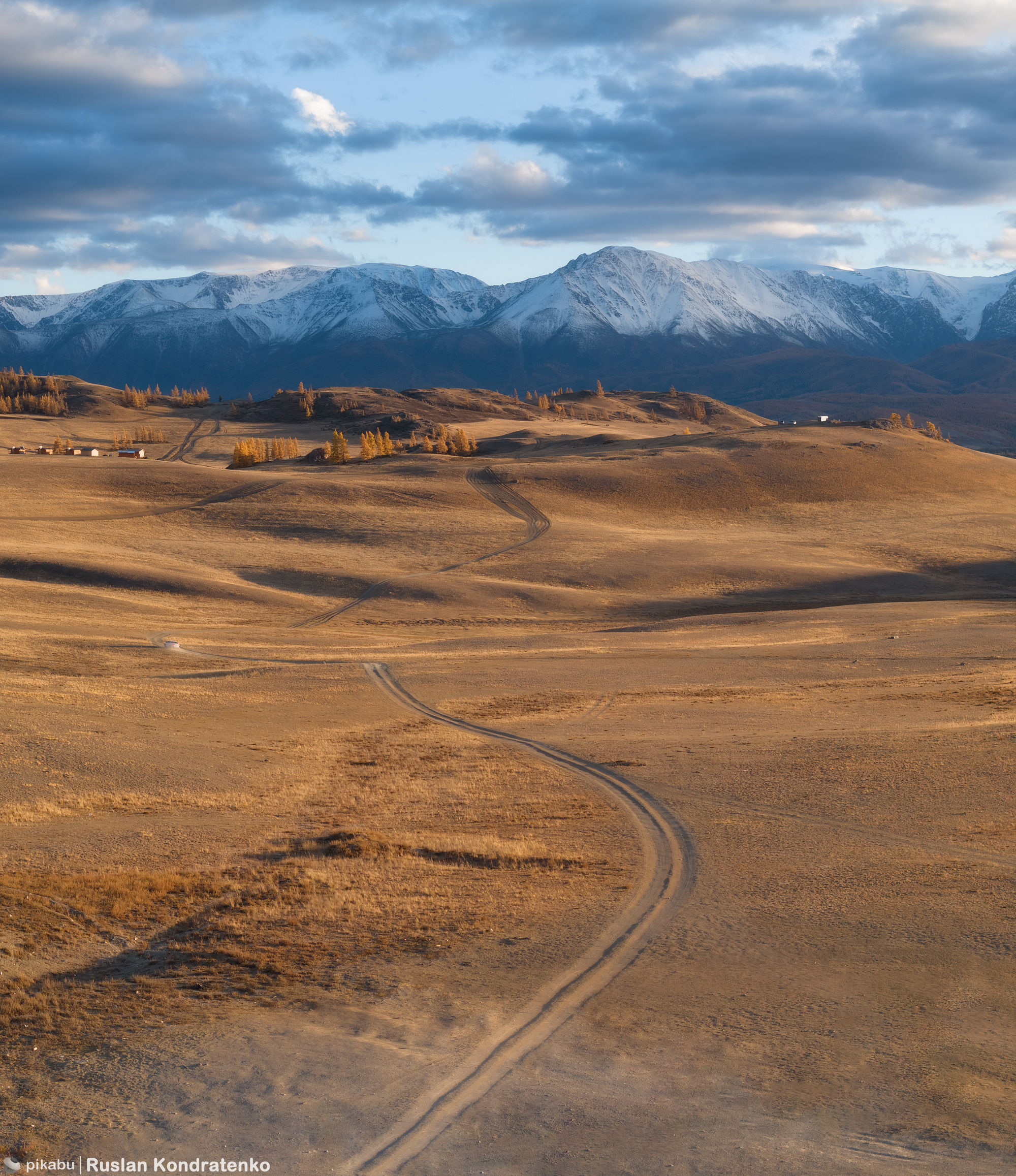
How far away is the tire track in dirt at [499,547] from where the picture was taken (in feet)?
164

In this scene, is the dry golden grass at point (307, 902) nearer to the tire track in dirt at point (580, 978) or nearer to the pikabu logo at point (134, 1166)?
the tire track in dirt at point (580, 978)

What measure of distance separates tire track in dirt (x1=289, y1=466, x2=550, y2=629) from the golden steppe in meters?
1.79

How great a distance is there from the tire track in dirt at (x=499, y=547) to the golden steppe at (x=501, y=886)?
179 centimetres

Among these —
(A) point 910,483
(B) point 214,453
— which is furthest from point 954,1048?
(B) point 214,453

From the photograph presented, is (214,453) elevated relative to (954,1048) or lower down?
elevated

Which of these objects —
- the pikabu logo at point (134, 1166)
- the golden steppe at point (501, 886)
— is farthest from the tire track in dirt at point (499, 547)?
the pikabu logo at point (134, 1166)

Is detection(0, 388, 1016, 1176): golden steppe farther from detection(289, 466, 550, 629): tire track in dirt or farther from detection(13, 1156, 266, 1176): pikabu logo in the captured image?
detection(289, 466, 550, 629): tire track in dirt

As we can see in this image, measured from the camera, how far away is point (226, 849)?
1784cm

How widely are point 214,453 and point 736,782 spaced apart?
134 m

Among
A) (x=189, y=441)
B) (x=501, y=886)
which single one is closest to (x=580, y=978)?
(x=501, y=886)

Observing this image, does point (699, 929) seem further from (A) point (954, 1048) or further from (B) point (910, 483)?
(B) point (910, 483)

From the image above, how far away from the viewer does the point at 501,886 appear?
54.2 feet

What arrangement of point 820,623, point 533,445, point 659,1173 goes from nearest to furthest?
point 659,1173
point 820,623
point 533,445

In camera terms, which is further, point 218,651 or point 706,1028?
point 218,651
